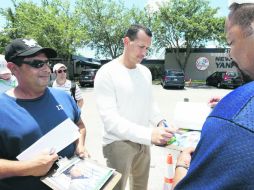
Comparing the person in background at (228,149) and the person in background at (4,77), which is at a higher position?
the person in background at (228,149)

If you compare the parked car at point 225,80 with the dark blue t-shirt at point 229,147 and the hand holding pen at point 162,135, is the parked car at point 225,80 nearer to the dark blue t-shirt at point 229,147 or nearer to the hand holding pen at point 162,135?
the hand holding pen at point 162,135

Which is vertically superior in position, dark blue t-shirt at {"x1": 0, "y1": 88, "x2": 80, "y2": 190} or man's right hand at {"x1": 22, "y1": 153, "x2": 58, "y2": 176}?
dark blue t-shirt at {"x1": 0, "y1": 88, "x2": 80, "y2": 190}

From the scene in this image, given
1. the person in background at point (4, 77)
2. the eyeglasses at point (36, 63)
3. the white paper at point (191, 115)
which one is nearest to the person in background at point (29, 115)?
the eyeglasses at point (36, 63)

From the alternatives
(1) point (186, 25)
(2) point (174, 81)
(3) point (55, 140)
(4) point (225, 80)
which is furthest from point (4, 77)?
(1) point (186, 25)

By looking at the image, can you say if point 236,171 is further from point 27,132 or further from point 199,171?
point 27,132

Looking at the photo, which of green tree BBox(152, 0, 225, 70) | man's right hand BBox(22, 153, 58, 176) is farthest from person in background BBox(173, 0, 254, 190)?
green tree BBox(152, 0, 225, 70)

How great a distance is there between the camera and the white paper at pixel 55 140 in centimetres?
218

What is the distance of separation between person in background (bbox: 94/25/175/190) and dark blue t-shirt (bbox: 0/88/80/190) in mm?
545

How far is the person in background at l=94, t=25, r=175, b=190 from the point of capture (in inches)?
115

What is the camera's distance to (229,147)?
85cm

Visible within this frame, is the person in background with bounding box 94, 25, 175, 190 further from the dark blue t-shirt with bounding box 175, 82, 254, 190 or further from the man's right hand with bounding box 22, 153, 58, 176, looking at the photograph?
the dark blue t-shirt with bounding box 175, 82, 254, 190

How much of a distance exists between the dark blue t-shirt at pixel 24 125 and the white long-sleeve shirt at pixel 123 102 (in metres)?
0.53

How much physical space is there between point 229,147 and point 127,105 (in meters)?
2.25

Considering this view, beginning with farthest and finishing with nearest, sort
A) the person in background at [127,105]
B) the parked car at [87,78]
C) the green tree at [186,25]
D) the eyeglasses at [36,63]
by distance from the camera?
the green tree at [186,25]
the parked car at [87,78]
the person in background at [127,105]
the eyeglasses at [36,63]
